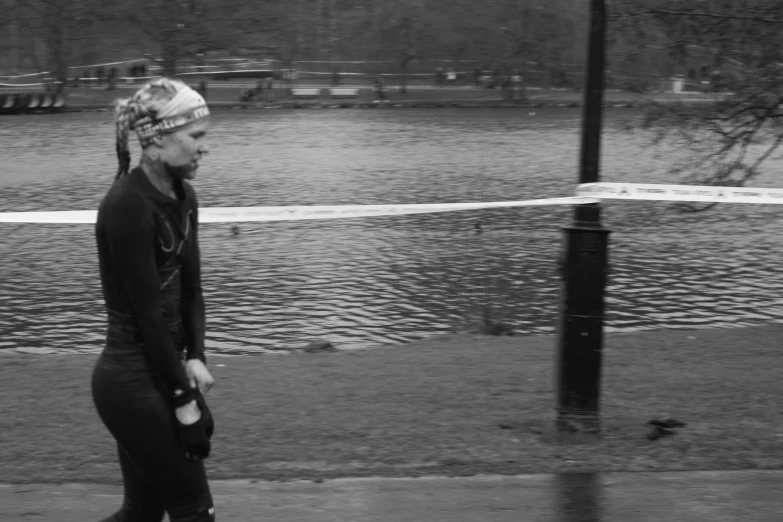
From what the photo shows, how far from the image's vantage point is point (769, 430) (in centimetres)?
608

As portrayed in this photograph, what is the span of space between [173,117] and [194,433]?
2.97ft

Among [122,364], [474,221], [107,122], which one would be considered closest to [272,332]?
[122,364]

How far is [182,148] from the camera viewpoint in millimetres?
3143

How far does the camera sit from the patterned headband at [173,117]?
311 cm

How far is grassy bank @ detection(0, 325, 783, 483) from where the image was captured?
5.41 m

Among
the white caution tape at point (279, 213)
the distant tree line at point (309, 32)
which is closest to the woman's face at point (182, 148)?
the white caution tape at point (279, 213)

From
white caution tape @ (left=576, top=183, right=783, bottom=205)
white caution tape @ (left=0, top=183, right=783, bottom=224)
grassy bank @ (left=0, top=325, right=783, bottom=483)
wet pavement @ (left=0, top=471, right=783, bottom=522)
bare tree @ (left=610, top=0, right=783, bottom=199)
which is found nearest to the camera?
wet pavement @ (left=0, top=471, right=783, bottom=522)

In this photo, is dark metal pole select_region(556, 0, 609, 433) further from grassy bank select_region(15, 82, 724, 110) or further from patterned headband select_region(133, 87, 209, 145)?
grassy bank select_region(15, 82, 724, 110)

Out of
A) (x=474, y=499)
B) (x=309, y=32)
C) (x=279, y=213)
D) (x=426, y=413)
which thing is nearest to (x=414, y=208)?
(x=279, y=213)

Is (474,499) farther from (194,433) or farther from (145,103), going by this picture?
(145,103)

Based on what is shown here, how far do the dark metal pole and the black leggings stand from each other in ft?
9.60

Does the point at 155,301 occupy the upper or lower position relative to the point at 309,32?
lower

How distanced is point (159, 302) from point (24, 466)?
271cm

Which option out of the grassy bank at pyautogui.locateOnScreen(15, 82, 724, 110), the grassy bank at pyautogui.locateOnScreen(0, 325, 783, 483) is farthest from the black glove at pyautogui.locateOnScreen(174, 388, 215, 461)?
the grassy bank at pyautogui.locateOnScreen(15, 82, 724, 110)
